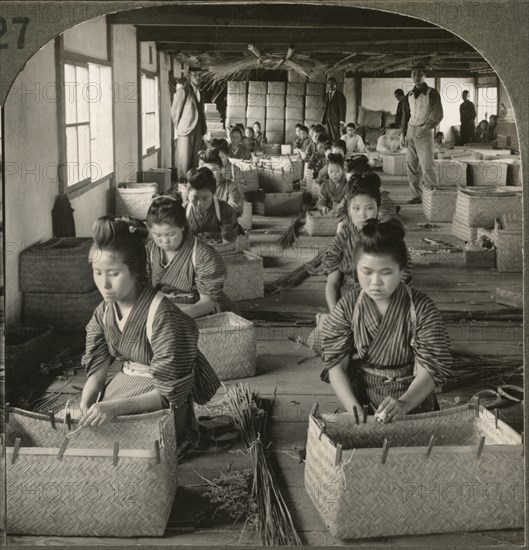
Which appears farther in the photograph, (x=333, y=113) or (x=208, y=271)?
(x=333, y=113)

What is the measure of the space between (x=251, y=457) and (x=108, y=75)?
22.6ft

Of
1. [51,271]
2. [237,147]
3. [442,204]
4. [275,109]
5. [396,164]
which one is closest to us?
[51,271]

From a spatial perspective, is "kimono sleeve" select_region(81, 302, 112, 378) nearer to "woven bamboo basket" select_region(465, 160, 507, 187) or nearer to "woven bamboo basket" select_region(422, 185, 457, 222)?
"woven bamboo basket" select_region(422, 185, 457, 222)

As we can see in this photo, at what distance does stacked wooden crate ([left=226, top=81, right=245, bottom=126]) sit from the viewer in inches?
758

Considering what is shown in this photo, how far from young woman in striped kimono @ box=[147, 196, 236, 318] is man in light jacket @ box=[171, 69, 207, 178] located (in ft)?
25.2

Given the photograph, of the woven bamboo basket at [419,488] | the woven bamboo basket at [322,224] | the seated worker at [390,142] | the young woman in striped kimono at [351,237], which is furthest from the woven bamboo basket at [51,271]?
the seated worker at [390,142]

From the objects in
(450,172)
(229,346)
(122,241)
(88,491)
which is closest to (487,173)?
(450,172)

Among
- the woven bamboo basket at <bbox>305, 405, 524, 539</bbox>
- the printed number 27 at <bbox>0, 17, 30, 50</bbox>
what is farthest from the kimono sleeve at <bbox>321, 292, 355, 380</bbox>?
the printed number 27 at <bbox>0, 17, 30, 50</bbox>

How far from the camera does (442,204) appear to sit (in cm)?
1103

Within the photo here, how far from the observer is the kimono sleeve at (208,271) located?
4953 millimetres

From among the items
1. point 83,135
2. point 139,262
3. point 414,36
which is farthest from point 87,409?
point 414,36

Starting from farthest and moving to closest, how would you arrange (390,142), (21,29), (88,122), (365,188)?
(390,142), (88,122), (365,188), (21,29)

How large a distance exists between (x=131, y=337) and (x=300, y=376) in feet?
5.62

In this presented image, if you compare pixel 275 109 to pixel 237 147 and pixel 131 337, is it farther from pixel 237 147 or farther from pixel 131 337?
pixel 131 337
